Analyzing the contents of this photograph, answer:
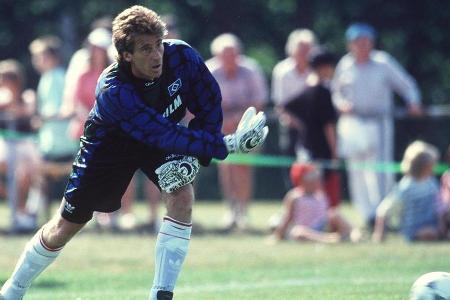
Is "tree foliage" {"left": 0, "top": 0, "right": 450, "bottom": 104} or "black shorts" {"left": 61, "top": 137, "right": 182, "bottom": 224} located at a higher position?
"tree foliage" {"left": 0, "top": 0, "right": 450, "bottom": 104}

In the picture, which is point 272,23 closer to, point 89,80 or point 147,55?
point 89,80

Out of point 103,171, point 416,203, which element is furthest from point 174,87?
point 416,203

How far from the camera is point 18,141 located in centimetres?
1491

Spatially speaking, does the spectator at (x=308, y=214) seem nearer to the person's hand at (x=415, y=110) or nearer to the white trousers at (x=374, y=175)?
the white trousers at (x=374, y=175)

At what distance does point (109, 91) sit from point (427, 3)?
50.5ft

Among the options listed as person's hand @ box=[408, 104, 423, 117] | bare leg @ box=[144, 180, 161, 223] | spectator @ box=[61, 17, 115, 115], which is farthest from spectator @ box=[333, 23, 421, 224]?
spectator @ box=[61, 17, 115, 115]

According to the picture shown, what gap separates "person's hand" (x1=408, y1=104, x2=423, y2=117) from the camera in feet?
47.7

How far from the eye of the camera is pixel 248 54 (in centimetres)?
2620

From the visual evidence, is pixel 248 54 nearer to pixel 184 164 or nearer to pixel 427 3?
pixel 427 3

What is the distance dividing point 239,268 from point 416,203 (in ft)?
9.86

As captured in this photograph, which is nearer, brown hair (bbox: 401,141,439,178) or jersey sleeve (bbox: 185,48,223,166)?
jersey sleeve (bbox: 185,48,223,166)

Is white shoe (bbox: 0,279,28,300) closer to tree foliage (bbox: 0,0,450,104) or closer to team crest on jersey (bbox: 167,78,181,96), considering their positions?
team crest on jersey (bbox: 167,78,181,96)

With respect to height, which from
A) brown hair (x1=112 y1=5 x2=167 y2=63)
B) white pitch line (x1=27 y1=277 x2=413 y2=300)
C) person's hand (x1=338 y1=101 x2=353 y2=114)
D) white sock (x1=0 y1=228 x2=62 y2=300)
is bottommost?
white pitch line (x1=27 y1=277 x2=413 y2=300)

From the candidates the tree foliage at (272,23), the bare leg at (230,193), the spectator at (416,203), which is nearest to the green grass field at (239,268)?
the spectator at (416,203)
